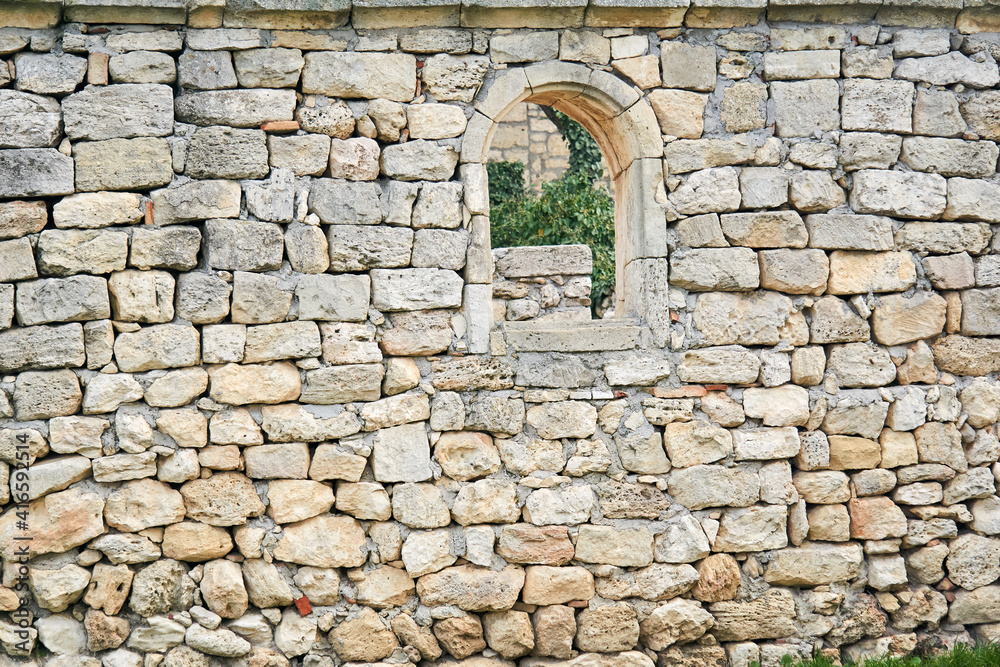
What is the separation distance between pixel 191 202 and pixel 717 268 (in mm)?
2748

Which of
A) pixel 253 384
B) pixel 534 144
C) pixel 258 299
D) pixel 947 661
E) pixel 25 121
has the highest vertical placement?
pixel 534 144

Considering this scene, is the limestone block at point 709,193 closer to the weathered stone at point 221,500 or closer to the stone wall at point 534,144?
the weathered stone at point 221,500

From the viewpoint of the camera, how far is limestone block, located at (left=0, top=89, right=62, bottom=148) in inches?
154

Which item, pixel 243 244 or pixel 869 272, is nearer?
pixel 243 244

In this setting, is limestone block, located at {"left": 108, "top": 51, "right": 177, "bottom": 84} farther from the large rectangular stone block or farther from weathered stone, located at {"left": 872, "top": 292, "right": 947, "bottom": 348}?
weathered stone, located at {"left": 872, "top": 292, "right": 947, "bottom": 348}

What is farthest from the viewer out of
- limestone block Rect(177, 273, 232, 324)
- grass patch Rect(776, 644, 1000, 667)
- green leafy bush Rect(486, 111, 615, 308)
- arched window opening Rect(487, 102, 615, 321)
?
green leafy bush Rect(486, 111, 615, 308)

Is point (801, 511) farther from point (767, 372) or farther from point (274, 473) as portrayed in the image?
point (274, 473)

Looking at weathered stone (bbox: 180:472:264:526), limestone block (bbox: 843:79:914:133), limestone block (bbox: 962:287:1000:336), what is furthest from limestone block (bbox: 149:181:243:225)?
limestone block (bbox: 962:287:1000:336)

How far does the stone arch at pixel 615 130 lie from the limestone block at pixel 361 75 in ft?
1.31

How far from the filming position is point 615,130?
444 cm

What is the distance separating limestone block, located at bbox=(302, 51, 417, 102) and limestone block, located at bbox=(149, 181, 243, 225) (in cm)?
70

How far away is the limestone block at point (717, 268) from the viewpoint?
4.33 meters

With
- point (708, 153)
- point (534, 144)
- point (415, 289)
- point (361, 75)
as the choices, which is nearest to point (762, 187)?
point (708, 153)

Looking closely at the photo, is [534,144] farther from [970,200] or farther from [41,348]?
[41,348]
